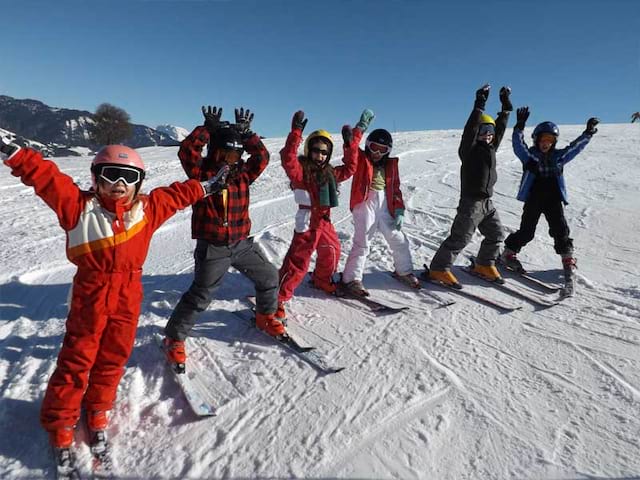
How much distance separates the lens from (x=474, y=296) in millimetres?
4348

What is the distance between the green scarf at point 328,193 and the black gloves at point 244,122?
1039 millimetres

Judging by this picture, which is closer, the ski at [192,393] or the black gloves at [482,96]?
the ski at [192,393]

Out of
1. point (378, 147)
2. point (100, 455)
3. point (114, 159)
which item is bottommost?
point (100, 455)

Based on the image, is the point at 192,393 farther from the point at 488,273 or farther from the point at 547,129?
the point at 547,129

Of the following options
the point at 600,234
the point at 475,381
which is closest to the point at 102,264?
the point at 475,381

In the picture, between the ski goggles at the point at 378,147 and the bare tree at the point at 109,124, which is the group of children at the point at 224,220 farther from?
the bare tree at the point at 109,124

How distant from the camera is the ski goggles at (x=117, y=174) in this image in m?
2.31

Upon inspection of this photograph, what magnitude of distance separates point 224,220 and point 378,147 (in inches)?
79.8

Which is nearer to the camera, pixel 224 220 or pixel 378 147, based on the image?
pixel 224 220

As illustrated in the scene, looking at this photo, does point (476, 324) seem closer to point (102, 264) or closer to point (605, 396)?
point (605, 396)

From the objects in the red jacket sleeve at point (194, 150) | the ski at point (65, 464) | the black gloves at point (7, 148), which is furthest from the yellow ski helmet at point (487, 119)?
the ski at point (65, 464)

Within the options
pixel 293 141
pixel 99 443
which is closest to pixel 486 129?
pixel 293 141

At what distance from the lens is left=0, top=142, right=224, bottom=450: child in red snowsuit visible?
2256 millimetres

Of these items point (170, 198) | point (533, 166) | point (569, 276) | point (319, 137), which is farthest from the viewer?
point (533, 166)
